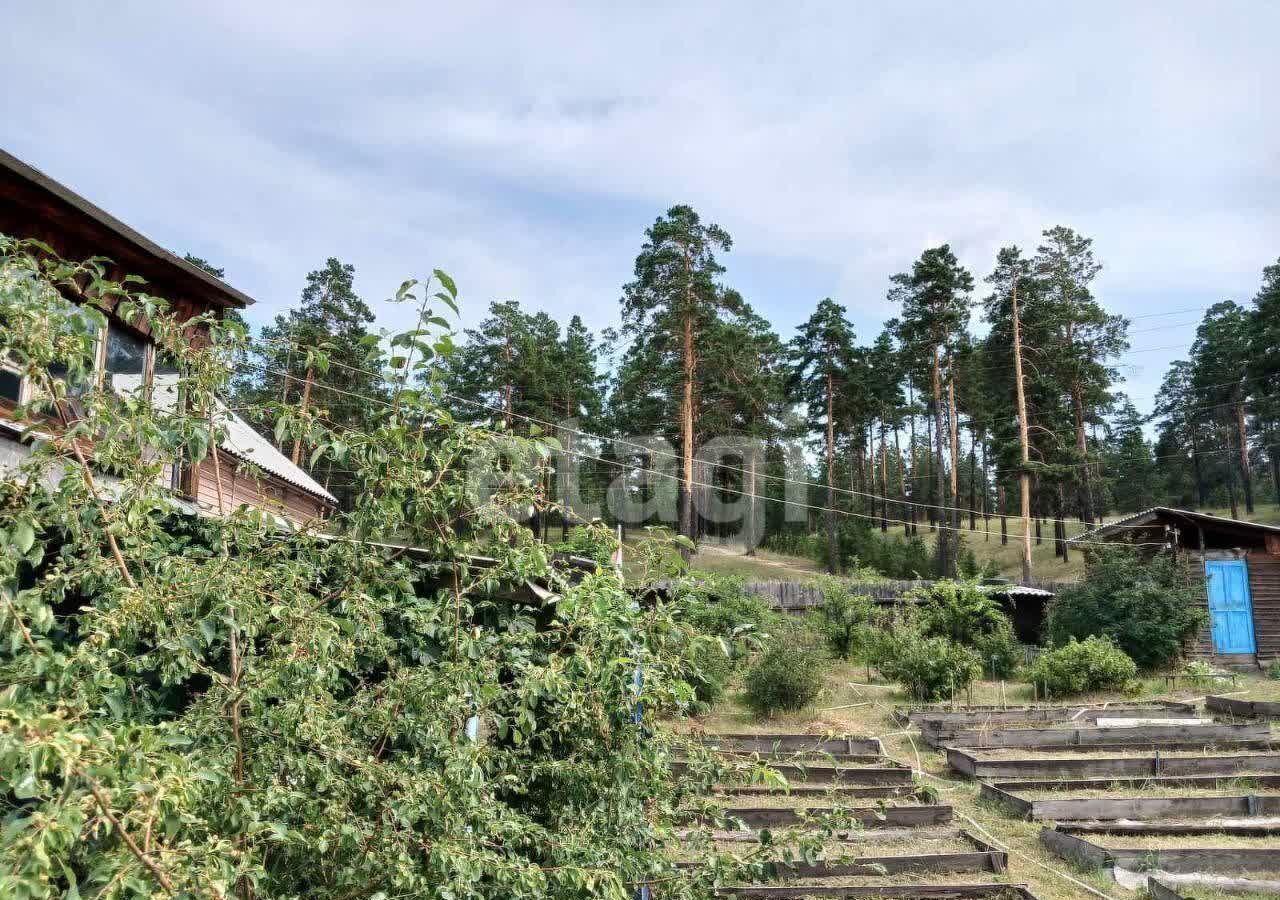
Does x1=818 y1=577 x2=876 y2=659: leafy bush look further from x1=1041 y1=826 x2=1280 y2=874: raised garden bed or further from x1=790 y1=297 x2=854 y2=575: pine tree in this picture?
x1=790 y1=297 x2=854 y2=575: pine tree

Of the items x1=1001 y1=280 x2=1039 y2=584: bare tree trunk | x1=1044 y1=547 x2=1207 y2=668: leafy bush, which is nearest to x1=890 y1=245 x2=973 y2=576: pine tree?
x1=1001 y1=280 x2=1039 y2=584: bare tree trunk

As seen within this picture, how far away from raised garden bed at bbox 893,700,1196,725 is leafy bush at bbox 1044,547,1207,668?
3.88m

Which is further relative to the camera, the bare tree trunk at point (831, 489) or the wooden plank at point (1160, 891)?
the bare tree trunk at point (831, 489)

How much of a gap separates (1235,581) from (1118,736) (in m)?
12.9

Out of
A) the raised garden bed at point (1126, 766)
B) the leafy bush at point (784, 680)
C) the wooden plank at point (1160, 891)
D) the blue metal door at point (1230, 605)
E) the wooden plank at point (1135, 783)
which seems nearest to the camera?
the wooden plank at point (1160, 891)

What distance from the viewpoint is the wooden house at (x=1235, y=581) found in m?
21.4

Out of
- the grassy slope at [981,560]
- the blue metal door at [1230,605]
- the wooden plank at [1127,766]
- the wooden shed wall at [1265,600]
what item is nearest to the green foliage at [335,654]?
the wooden plank at [1127,766]

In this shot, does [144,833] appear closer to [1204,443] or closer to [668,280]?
[668,280]

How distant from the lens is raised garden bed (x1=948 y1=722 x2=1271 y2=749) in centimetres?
1206

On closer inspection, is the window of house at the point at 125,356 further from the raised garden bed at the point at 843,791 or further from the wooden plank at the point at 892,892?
the raised garden bed at the point at 843,791

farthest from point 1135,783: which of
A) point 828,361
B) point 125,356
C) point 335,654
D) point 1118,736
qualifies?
point 828,361

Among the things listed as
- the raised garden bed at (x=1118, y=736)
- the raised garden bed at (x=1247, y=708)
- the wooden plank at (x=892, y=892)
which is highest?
the raised garden bed at (x=1247, y=708)

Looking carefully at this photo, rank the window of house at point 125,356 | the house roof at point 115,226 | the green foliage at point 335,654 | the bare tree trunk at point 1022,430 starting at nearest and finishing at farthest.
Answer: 1. the green foliage at point 335,654
2. the house roof at point 115,226
3. the window of house at point 125,356
4. the bare tree trunk at point 1022,430

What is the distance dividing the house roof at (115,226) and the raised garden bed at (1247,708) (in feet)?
55.2
